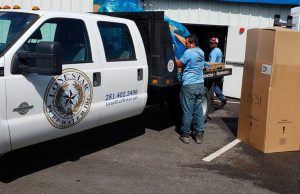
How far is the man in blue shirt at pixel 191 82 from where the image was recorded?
646 centimetres

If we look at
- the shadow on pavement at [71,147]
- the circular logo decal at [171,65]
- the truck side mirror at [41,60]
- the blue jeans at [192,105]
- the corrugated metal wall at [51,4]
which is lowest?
the shadow on pavement at [71,147]

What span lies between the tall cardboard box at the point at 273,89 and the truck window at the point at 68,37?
2.84m

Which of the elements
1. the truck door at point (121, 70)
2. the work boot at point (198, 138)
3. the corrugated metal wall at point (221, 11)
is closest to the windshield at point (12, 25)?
the truck door at point (121, 70)

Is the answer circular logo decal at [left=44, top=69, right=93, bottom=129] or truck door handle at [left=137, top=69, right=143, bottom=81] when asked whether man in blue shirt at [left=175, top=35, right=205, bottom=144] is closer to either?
truck door handle at [left=137, top=69, right=143, bottom=81]

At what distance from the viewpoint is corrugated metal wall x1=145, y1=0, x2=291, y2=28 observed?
483 inches

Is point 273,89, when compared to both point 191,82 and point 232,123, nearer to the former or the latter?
point 191,82

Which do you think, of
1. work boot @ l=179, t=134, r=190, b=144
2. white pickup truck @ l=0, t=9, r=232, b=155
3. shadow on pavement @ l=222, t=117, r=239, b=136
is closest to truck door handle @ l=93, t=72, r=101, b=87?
white pickup truck @ l=0, t=9, r=232, b=155

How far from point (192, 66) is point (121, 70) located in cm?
139

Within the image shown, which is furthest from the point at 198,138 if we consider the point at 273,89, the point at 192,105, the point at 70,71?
the point at 70,71

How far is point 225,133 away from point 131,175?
2999 millimetres

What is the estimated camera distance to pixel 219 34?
45.4 ft

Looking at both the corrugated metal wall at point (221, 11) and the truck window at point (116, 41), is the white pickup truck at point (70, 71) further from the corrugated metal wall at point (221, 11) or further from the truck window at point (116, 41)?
the corrugated metal wall at point (221, 11)

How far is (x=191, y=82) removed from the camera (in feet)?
21.4

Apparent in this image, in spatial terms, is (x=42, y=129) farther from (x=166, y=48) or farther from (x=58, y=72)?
(x=166, y=48)
